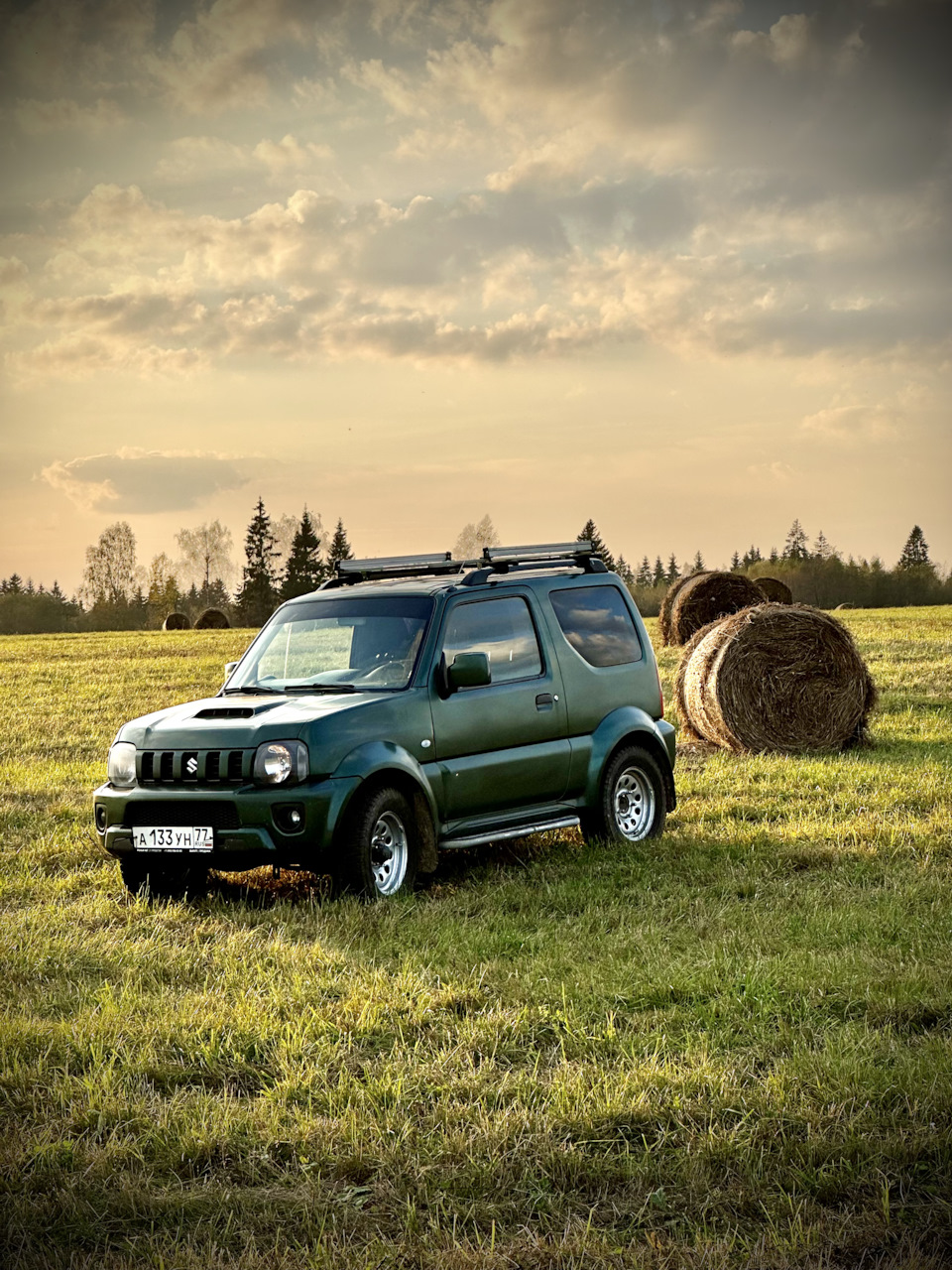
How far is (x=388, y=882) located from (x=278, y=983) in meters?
1.97

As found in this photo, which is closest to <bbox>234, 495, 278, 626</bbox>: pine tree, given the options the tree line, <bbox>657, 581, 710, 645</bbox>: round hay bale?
the tree line

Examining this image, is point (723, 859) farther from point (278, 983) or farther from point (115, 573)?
point (115, 573)

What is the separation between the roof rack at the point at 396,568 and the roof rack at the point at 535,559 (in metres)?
0.30

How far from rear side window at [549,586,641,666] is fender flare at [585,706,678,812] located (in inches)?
16.7

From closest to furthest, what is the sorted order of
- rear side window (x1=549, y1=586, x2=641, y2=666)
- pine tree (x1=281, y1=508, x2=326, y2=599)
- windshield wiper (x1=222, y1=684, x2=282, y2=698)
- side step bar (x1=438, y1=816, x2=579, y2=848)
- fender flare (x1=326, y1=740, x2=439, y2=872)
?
fender flare (x1=326, y1=740, x2=439, y2=872) < side step bar (x1=438, y1=816, x2=579, y2=848) < windshield wiper (x1=222, y1=684, x2=282, y2=698) < rear side window (x1=549, y1=586, x2=641, y2=666) < pine tree (x1=281, y1=508, x2=326, y2=599)

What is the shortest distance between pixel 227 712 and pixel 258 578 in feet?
257

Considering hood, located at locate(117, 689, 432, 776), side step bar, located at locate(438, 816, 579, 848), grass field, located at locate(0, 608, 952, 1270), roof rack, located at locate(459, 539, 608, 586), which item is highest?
roof rack, located at locate(459, 539, 608, 586)

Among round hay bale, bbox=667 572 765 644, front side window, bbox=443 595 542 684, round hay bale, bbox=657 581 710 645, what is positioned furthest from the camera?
round hay bale, bbox=657 581 710 645

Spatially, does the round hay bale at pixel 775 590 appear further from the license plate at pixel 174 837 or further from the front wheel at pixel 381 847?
the license plate at pixel 174 837

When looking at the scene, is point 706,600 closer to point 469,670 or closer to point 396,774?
point 469,670

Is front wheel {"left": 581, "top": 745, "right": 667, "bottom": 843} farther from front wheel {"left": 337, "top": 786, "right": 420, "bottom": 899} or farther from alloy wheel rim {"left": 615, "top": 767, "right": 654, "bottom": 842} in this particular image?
front wheel {"left": 337, "top": 786, "right": 420, "bottom": 899}

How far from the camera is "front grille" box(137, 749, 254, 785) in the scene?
7.94 meters

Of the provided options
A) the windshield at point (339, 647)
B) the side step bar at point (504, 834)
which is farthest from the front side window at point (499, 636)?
the side step bar at point (504, 834)

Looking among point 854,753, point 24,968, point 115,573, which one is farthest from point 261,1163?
point 115,573
